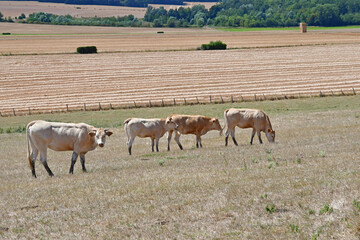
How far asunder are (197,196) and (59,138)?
8094 mm

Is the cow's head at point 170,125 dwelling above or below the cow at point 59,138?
below

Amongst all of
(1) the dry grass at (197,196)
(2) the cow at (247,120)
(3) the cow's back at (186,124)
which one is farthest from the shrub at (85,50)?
(1) the dry grass at (197,196)

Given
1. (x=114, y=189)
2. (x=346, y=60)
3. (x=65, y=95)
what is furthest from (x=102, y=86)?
(x=114, y=189)

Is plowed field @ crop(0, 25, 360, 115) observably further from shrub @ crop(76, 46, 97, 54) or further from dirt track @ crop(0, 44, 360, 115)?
shrub @ crop(76, 46, 97, 54)

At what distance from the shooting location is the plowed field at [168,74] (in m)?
54.3

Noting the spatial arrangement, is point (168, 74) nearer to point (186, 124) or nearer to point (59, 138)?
point (186, 124)

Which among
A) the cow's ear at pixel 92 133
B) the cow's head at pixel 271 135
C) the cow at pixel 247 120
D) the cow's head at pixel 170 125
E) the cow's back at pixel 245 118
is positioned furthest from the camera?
the cow's head at pixel 170 125

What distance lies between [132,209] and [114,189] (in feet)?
8.17

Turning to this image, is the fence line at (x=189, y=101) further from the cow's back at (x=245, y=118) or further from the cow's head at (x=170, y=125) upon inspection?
the cow's back at (x=245, y=118)

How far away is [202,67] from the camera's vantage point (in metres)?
73.8

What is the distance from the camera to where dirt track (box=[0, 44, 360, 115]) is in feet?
179

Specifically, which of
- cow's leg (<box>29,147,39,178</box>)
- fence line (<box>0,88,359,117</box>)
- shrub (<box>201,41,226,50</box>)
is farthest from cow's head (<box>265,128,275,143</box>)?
shrub (<box>201,41,226,50</box>)

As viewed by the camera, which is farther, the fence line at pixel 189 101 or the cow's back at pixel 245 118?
the fence line at pixel 189 101

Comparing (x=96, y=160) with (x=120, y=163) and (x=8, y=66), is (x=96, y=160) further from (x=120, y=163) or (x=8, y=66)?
(x=8, y=66)
